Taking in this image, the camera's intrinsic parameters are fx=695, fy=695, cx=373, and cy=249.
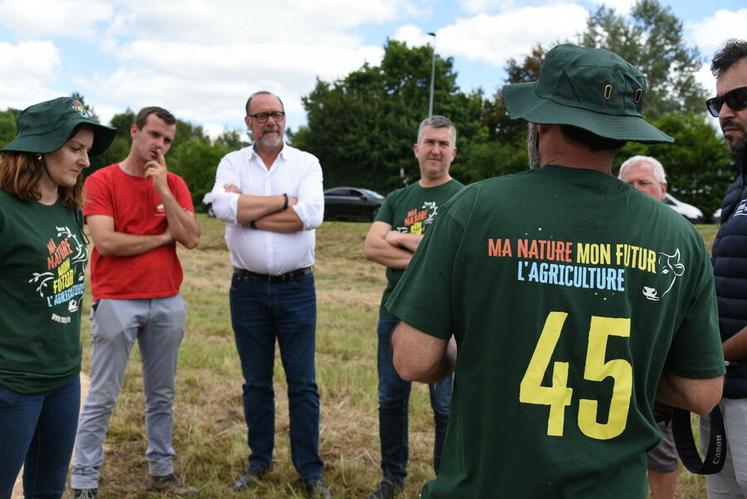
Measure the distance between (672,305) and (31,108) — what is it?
2693mm

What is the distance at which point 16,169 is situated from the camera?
2.87 meters

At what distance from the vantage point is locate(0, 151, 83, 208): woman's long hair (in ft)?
9.38

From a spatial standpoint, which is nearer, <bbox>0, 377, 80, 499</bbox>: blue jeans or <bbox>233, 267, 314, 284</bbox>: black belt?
<bbox>0, 377, 80, 499</bbox>: blue jeans

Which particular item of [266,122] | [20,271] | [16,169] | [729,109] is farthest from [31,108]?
[729,109]

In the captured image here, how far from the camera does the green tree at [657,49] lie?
149 feet

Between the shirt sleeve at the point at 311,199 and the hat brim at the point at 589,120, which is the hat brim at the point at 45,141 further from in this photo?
the hat brim at the point at 589,120

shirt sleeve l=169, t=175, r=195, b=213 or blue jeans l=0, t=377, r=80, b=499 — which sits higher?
shirt sleeve l=169, t=175, r=195, b=213

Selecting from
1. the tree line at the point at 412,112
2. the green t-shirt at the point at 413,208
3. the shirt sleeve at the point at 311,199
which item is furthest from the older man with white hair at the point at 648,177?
the tree line at the point at 412,112

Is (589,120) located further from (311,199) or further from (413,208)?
(311,199)

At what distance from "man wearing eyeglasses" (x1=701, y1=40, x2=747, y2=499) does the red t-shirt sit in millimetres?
3063

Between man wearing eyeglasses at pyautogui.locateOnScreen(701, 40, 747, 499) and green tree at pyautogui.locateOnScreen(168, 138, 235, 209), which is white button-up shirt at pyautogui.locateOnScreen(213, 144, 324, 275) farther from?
green tree at pyautogui.locateOnScreen(168, 138, 235, 209)

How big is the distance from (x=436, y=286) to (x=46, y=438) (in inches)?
82.8

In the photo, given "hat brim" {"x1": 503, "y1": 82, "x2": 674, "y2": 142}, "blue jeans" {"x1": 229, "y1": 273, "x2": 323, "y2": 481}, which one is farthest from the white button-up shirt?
"hat brim" {"x1": 503, "y1": 82, "x2": 674, "y2": 142}

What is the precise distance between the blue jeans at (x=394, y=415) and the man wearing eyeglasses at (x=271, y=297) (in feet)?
1.39
